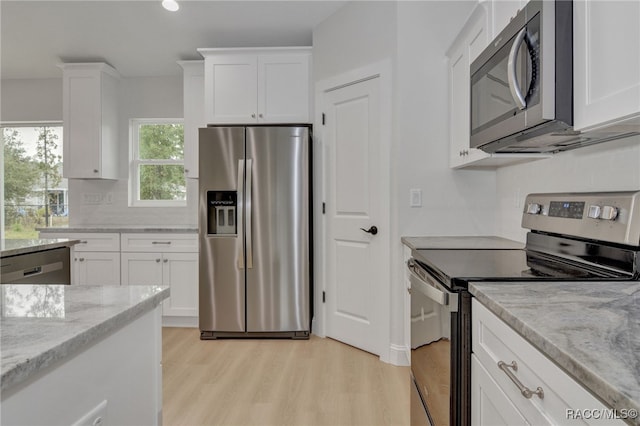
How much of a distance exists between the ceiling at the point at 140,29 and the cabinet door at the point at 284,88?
24 centimetres

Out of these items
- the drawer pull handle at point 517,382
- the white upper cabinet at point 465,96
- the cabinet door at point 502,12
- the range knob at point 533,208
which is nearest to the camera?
the drawer pull handle at point 517,382

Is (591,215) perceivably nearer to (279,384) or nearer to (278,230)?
(279,384)

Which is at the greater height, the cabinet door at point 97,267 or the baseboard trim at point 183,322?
the cabinet door at point 97,267

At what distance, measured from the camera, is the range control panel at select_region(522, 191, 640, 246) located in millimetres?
1142

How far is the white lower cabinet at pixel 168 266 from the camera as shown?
3.45 meters

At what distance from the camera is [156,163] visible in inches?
163

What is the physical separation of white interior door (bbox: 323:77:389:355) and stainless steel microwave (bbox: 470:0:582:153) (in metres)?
1.16

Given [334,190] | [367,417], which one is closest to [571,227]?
[367,417]

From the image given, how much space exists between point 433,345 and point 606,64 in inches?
39.6

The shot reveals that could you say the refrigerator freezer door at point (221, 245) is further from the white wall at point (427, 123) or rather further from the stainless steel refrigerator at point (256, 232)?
the white wall at point (427, 123)

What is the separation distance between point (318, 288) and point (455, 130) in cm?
161

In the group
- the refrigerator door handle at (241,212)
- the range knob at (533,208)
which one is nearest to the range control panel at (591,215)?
the range knob at (533,208)

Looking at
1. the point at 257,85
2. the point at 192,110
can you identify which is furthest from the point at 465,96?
the point at 192,110

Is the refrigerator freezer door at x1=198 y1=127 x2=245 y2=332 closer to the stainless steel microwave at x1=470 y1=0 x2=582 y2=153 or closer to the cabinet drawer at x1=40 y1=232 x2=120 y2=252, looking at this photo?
the cabinet drawer at x1=40 y1=232 x2=120 y2=252
